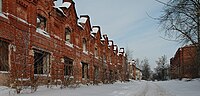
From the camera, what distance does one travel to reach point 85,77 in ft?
102

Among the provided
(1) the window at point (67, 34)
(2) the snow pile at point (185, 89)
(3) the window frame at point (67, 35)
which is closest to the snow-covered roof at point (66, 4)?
(3) the window frame at point (67, 35)

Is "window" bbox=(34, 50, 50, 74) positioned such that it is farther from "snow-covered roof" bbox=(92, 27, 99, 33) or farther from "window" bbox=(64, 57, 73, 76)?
"snow-covered roof" bbox=(92, 27, 99, 33)

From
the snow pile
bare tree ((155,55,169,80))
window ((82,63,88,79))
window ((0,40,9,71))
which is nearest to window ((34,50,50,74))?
window ((0,40,9,71))

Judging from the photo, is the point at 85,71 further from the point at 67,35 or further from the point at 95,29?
the point at 95,29

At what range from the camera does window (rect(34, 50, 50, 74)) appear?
1804cm

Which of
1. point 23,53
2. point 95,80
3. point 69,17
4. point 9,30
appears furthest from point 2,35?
point 95,80

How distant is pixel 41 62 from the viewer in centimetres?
1939

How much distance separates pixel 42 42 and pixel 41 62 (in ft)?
5.50

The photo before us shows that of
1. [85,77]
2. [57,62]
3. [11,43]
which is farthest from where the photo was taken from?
[85,77]

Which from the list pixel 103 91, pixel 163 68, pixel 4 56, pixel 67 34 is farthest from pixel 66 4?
pixel 163 68

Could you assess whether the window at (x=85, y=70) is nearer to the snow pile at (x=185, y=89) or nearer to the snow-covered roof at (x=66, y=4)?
the snow-covered roof at (x=66, y=4)

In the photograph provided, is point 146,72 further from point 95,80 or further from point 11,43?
point 11,43

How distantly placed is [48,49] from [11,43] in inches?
203

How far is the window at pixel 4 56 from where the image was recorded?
45.3 ft
